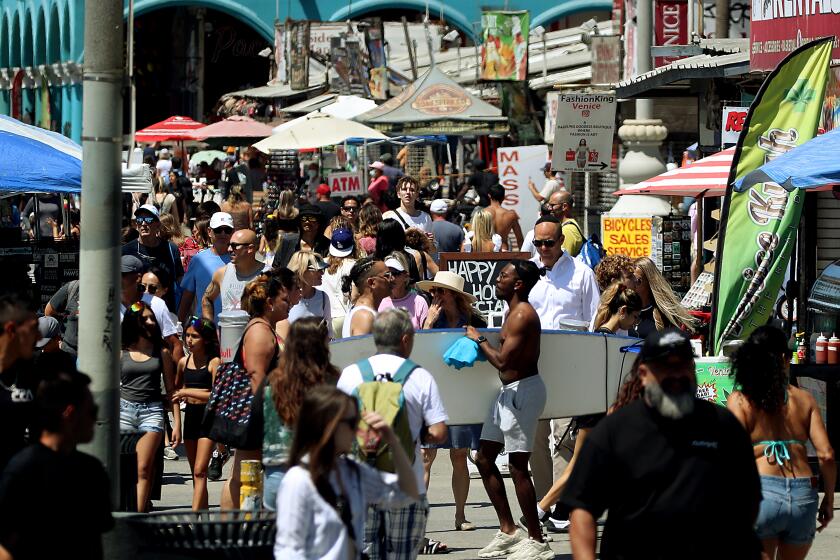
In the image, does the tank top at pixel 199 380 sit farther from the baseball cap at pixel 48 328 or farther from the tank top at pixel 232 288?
the tank top at pixel 232 288

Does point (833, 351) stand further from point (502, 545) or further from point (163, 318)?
point (163, 318)

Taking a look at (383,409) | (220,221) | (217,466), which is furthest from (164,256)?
(383,409)

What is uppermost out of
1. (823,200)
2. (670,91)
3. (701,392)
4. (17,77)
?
(17,77)

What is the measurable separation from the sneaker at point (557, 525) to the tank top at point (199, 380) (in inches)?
93.5

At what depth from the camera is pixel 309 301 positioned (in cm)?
1042

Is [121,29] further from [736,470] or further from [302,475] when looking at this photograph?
[736,470]

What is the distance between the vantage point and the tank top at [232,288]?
1124 centimetres

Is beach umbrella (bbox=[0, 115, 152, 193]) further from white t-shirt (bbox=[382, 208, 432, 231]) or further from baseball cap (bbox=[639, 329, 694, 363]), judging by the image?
baseball cap (bbox=[639, 329, 694, 363])

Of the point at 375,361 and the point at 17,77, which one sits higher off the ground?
the point at 17,77

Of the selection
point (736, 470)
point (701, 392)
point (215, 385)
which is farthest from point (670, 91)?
point (736, 470)

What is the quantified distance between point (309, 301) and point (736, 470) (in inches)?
217

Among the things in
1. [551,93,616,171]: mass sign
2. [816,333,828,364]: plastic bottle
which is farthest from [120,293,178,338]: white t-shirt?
[551,93,616,171]: mass sign

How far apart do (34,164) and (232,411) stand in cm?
588

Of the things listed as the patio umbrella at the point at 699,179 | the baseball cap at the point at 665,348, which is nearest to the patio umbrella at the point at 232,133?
the patio umbrella at the point at 699,179
